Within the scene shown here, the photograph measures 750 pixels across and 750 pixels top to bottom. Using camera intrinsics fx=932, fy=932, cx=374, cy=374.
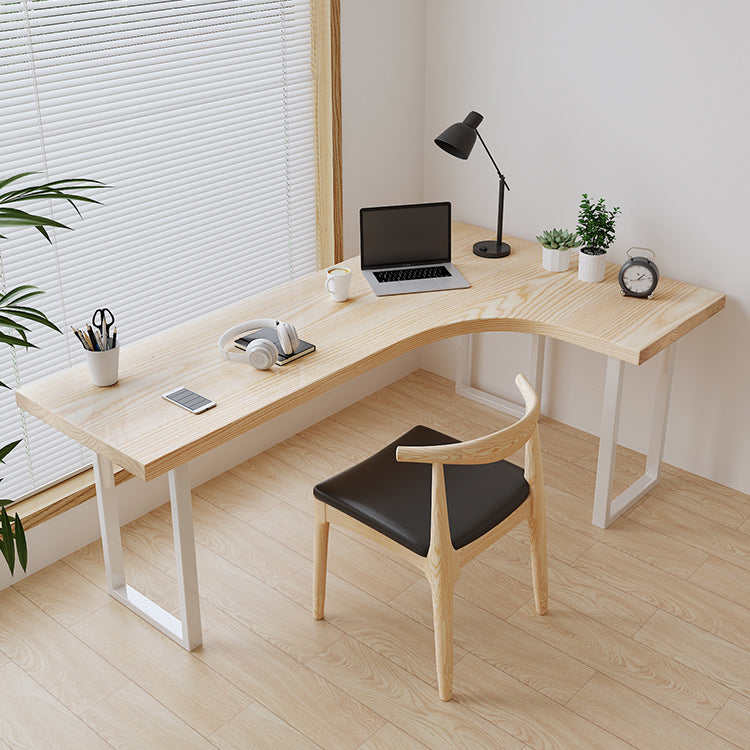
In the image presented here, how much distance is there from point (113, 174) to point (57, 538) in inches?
43.9

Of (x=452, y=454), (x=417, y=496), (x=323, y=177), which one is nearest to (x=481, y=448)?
(x=452, y=454)

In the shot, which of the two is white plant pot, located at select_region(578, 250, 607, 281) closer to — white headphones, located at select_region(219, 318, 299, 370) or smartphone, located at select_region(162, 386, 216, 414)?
white headphones, located at select_region(219, 318, 299, 370)

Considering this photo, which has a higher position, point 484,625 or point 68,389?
point 68,389

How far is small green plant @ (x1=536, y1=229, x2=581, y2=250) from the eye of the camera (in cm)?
307

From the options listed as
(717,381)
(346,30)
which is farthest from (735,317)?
(346,30)

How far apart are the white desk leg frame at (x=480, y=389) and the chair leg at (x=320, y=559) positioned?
1.31 metres

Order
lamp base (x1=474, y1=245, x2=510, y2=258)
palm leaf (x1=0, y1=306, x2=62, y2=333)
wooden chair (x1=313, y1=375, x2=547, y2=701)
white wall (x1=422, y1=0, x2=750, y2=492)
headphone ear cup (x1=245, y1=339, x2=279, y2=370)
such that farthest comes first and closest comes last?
1. lamp base (x1=474, y1=245, x2=510, y2=258)
2. white wall (x1=422, y1=0, x2=750, y2=492)
3. headphone ear cup (x1=245, y1=339, x2=279, y2=370)
4. wooden chair (x1=313, y1=375, x2=547, y2=701)
5. palm leaf (x1=0, y1=306, x2=62, y2=333)

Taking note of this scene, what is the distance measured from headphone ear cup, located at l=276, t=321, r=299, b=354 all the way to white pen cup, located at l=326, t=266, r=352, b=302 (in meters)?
0.35

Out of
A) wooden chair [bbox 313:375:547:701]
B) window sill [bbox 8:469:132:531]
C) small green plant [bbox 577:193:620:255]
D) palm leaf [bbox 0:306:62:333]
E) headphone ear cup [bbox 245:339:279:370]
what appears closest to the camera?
palm leaf [bbox 0:306:62:333]

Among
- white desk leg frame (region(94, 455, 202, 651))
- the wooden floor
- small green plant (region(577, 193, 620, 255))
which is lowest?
the wooden floor

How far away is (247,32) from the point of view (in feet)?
9.86

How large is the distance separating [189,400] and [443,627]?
0.84 metres

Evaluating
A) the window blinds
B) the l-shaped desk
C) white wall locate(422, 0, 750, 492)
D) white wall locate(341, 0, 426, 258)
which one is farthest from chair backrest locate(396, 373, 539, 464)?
white wall locate(341, 0, 426, 258)

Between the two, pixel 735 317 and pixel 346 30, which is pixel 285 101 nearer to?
pixel 346 30
